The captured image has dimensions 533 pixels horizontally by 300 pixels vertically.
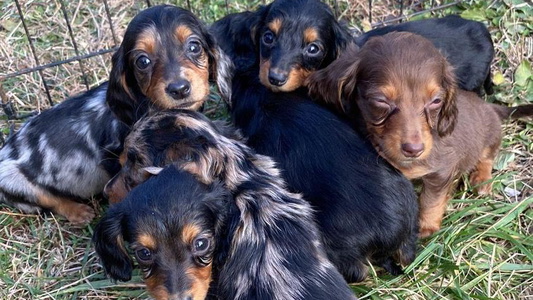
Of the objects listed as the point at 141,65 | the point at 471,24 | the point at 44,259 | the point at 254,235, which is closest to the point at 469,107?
the point at 471,24

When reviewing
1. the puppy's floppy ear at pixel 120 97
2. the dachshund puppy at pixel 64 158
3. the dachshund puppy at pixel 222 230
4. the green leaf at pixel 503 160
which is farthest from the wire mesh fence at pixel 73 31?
the dachshund puppy at pixel 222 230

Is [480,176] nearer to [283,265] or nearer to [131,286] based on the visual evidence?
[283,265]

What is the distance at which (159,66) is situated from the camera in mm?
4270

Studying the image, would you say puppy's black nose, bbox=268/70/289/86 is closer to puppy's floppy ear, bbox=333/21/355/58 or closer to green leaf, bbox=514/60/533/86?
puppy's floppy ear, bbox=333/21/355/58

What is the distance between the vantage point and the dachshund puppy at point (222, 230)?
3.15 meters

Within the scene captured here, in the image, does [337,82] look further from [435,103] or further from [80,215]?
[80,215]

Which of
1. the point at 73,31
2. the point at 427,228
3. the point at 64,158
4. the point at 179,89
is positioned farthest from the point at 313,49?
the point at 73,31

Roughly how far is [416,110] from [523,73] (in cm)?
233

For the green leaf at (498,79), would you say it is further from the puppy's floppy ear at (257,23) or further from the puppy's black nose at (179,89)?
the puppy's black nose at (179,89)

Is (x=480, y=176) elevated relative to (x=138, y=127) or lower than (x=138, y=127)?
lower

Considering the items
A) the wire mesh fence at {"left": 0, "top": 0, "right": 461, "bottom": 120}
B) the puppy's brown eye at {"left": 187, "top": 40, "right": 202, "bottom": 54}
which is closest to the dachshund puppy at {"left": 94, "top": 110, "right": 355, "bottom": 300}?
the puppy's brown eye at {"left": 187, "top": 40, "right": 202, "bottom": 54}

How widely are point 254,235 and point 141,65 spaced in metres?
1.68

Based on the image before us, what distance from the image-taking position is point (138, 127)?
3.88m

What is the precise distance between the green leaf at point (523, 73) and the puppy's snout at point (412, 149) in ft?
7.68
